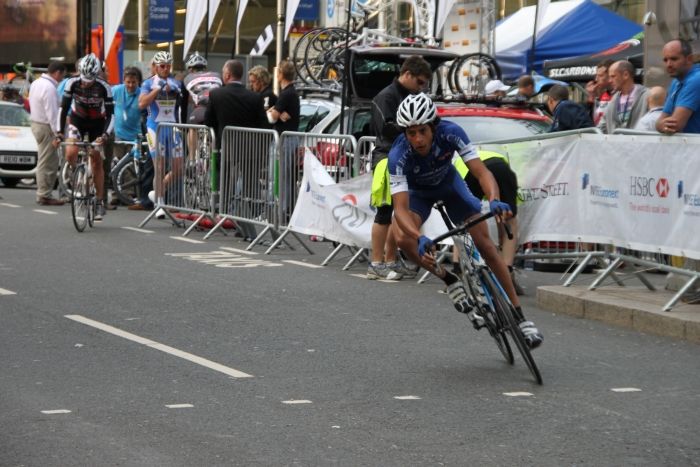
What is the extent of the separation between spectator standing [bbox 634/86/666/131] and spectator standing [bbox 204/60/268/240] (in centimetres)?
510

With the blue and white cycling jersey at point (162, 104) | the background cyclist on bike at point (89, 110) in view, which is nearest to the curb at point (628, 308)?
the background cyclist on bike at point (89, 110)

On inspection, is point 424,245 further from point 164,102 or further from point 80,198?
point 164,102

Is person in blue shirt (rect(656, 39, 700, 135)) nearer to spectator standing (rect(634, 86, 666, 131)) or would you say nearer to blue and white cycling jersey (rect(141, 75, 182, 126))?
→ spectator standing (rect(634, 86, 666, 131))

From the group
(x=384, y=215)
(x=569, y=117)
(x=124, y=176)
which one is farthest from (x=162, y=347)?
(x=124, y=176)

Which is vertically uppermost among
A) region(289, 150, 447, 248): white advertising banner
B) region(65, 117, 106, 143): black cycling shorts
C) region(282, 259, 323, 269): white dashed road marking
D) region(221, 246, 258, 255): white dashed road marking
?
region(65, 117, 106, 143): black cycling shorts

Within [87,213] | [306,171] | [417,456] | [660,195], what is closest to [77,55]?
[87,213]

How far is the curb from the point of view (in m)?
10.4

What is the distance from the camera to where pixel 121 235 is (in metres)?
17.4

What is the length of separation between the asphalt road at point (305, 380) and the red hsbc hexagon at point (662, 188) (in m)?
1.11

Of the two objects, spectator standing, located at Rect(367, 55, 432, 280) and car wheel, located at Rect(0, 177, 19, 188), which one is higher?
spectator standing, located at Rect(367, 55, 432, 280)

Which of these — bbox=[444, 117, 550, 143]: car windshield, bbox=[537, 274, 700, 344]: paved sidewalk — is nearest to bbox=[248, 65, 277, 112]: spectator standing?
bbox=[444, 117, 550, 143]: car windshield

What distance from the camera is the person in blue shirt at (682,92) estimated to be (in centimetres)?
1141

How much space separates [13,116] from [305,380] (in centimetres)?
2156

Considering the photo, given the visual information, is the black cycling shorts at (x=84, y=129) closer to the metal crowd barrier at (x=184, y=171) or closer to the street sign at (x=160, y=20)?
the metal crowd barrier at (x=184, y=171)
